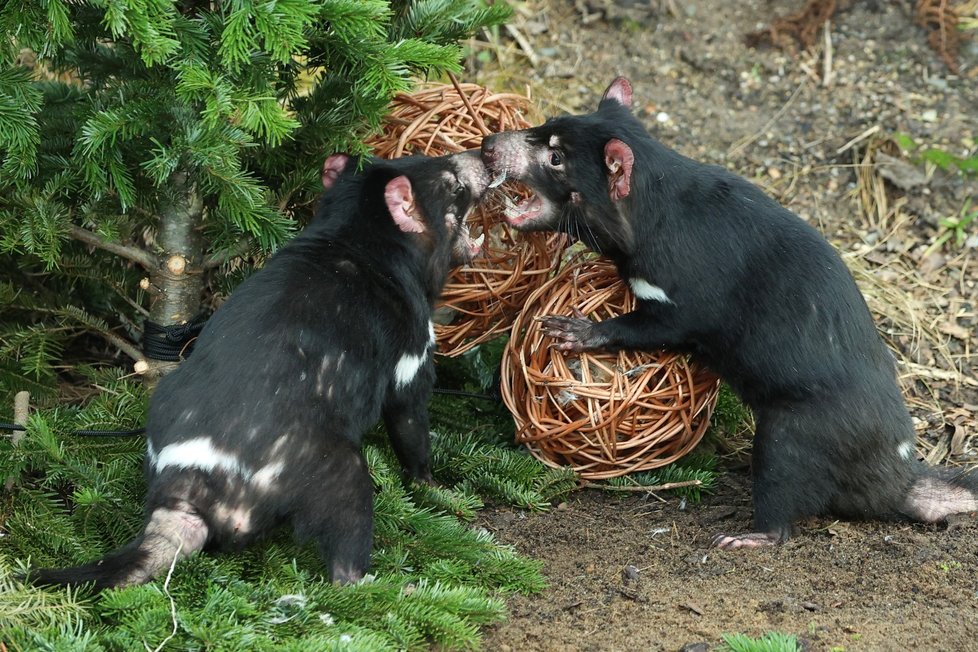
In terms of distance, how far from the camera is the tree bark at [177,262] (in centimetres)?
438

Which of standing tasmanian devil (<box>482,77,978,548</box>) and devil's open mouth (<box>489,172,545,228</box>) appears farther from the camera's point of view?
devil's open mouth (<box>489,172,545,228</box>)

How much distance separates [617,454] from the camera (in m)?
4.62

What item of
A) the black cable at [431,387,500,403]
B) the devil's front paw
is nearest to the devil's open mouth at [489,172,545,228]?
the devil's front paw

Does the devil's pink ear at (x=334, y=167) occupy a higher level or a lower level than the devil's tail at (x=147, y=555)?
higher

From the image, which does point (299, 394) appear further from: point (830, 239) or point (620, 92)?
point (830, 239)

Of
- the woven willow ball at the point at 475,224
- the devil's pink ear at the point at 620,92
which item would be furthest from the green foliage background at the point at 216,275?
the devil's pink ear at the point at 620,92

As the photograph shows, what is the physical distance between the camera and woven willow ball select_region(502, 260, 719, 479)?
14.7 ft

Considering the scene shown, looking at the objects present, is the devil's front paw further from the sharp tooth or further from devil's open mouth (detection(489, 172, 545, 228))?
the sharp tooth

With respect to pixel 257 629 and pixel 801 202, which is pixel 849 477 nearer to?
pixel 257 629

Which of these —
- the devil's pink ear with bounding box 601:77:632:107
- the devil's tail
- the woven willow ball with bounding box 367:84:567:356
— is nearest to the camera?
the devil's tail

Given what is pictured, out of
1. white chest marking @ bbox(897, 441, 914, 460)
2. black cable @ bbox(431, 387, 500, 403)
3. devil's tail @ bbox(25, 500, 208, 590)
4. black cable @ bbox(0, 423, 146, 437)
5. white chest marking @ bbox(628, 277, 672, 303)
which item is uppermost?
white chest marking @ bbox(628, 277, 672, 303)

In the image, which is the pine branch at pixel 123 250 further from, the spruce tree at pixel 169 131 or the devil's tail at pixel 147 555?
the devil's tail at pixel 147 555

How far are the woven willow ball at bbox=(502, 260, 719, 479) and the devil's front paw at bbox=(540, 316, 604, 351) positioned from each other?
0.18 feet

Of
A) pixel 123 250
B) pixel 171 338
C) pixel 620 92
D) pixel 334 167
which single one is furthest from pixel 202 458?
pixel 620 92
